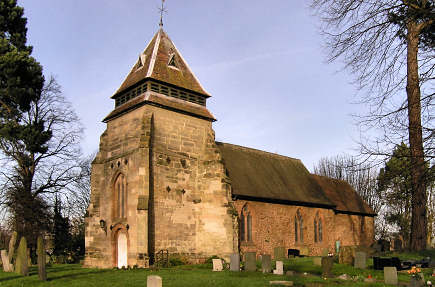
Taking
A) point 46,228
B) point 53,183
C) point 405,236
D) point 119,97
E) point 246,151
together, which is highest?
point 119,97

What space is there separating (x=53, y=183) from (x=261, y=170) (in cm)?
1716

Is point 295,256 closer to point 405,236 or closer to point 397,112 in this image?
point 397,112

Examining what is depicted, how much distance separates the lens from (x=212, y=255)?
2586cm

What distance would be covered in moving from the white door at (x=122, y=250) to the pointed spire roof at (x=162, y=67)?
9367mm

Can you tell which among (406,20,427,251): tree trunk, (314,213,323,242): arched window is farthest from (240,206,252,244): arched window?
(406,20,427,251): tree trunk

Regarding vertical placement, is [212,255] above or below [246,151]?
below

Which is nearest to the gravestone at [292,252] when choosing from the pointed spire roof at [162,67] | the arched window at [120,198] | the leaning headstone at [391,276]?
the arched window at [120,198]

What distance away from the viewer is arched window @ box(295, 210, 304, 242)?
104 ft

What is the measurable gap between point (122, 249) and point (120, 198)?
2.99 meters

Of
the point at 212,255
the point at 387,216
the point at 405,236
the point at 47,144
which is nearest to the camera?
the point at 212,255

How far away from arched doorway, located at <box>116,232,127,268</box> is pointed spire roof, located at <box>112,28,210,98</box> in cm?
935

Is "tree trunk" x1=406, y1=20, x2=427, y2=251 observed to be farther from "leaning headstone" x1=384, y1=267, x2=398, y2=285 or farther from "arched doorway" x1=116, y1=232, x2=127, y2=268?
"arched doorway" x1=116, y1=232, x2=127, y2=268

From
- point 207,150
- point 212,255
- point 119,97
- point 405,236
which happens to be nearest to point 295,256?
point 212,255

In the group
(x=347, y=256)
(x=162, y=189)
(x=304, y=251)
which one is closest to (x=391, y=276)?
(x=347, y=256)
